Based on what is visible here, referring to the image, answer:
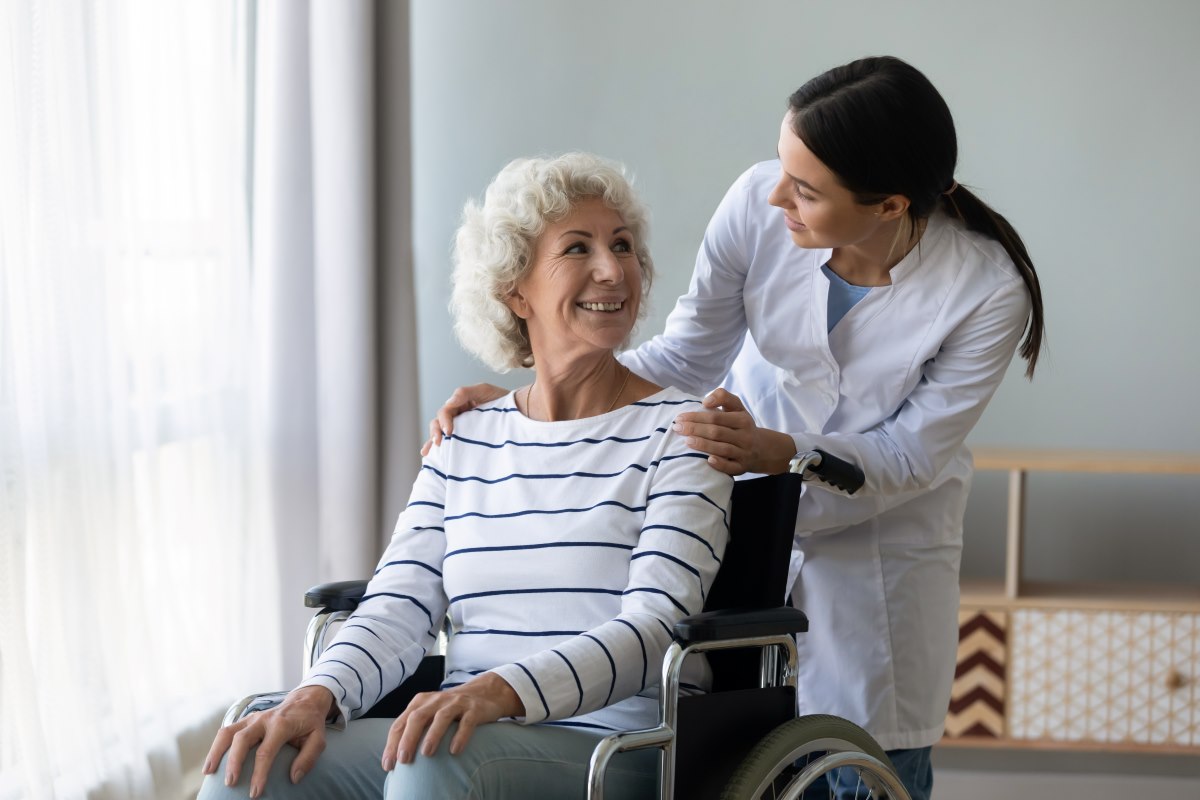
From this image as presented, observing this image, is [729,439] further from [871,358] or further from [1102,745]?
[1102,745]

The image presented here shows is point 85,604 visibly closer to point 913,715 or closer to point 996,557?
point 913,715

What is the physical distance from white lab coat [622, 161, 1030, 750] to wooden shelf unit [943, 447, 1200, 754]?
0.92 m

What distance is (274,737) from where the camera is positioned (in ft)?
4.52

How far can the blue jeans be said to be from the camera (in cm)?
177

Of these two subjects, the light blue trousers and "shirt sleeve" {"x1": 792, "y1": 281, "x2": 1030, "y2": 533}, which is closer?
the light blue trousers

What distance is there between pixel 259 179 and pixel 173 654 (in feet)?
3.48

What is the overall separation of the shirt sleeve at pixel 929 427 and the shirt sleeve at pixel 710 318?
0.31 metres

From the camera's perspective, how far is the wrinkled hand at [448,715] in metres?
1.28

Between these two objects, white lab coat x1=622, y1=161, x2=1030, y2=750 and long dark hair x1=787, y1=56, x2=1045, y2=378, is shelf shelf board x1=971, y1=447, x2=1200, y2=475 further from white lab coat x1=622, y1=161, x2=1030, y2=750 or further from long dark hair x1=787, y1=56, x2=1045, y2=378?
long dark hair x1=787, y1=56, x2=1045, y2=378

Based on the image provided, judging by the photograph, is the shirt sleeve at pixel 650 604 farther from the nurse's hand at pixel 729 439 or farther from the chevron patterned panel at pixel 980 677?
the chevron patterned panel at pixel 980 677

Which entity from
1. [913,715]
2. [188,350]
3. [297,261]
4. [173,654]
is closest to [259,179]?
[297,261]

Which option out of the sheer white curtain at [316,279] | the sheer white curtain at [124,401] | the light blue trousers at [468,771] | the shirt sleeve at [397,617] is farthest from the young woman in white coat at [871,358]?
the sheer white curtain at [316,279]

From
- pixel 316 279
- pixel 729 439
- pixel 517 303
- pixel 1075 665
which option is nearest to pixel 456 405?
pixel 517 303

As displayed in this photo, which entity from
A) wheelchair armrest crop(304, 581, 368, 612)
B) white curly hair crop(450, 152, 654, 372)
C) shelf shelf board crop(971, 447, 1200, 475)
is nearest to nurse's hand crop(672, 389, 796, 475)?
white curly hair crop(450, 152, 654, 372)
